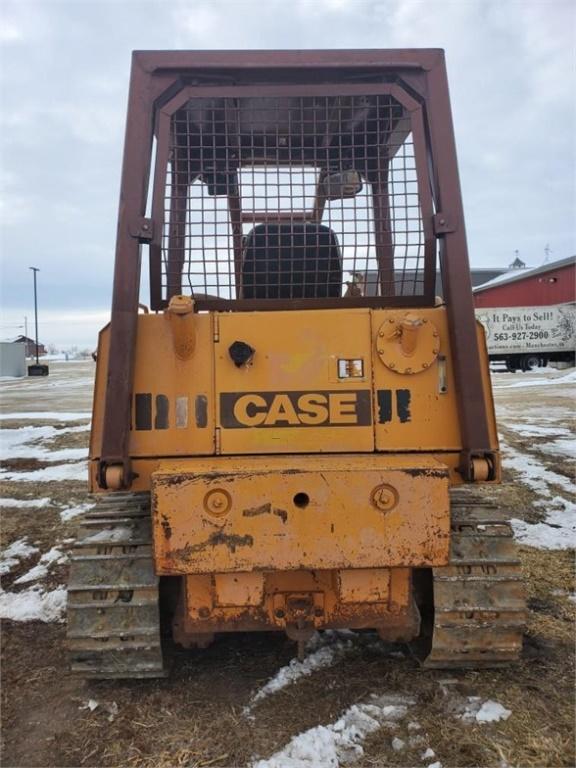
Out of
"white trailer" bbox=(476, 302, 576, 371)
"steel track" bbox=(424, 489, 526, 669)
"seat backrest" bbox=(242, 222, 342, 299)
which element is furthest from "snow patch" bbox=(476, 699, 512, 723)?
"white trailer" bbox=(476, 302, 576, 371)

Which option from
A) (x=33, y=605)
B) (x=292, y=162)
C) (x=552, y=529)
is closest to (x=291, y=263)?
(x=292, y=162)

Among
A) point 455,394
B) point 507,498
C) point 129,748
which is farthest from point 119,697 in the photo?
point 507,498

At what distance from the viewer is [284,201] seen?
10.2 feet

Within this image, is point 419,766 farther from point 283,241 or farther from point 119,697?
→ point 283,241

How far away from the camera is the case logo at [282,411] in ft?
9.30

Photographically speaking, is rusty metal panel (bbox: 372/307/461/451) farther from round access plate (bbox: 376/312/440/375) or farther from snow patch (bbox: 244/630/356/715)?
snow patch (bbox: 244/630/356/715)

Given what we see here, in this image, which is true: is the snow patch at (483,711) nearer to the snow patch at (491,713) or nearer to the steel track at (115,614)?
the snow patch at (491,713)

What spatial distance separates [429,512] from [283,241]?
1677 mm

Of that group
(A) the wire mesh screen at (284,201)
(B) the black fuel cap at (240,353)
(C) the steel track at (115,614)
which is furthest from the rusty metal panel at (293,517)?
(A) the wire mesh screen at (284,201)

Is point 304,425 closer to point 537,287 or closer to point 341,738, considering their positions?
point 341,738

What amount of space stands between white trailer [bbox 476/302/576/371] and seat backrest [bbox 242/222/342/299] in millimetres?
26805

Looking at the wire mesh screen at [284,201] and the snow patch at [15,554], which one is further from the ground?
the wire mesh screen at [284,201]

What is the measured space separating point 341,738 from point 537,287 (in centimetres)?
3787

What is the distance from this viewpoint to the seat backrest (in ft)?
10.4
